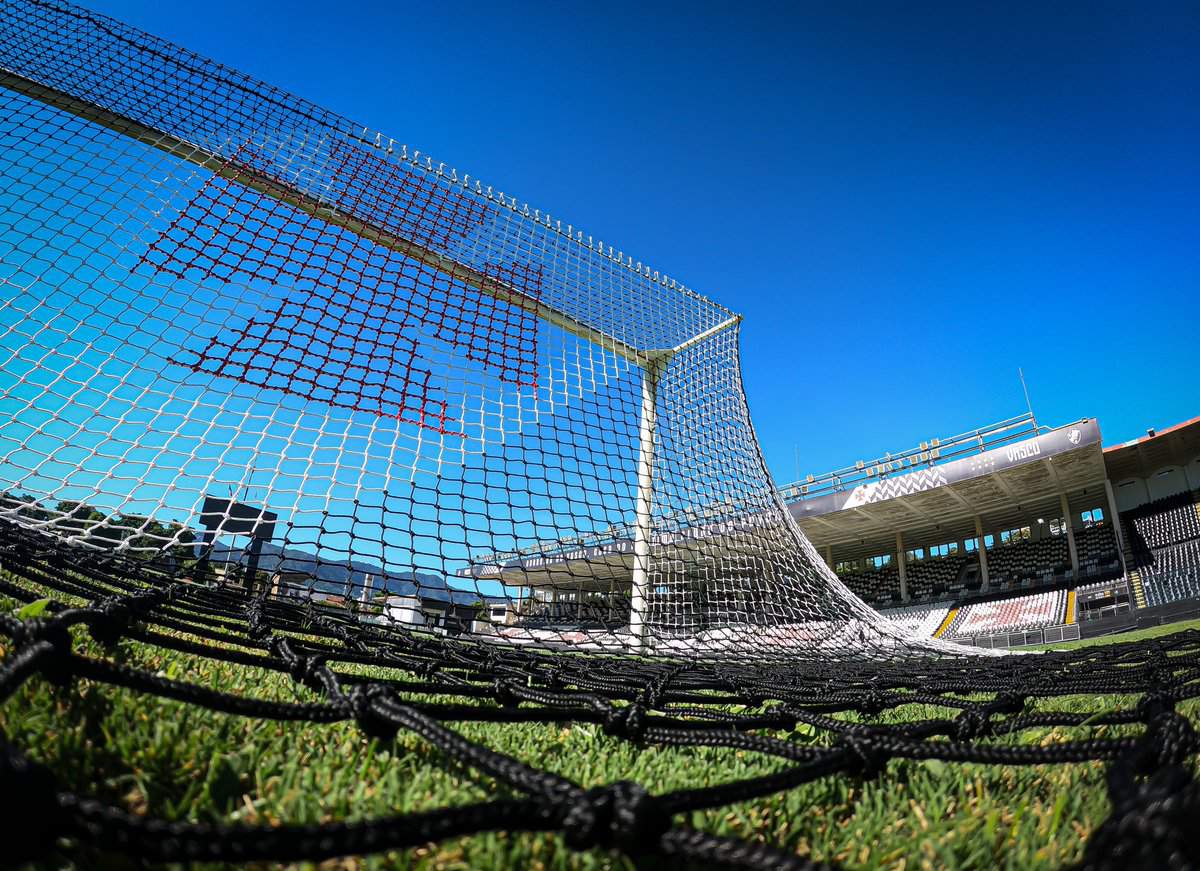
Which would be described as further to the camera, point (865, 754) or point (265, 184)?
point (265, 184)

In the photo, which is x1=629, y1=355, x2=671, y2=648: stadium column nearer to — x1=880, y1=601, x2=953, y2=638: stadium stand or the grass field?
the grass field

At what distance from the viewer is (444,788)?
77cm

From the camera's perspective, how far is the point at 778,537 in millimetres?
5062

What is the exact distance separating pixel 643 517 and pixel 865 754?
11.7 ft

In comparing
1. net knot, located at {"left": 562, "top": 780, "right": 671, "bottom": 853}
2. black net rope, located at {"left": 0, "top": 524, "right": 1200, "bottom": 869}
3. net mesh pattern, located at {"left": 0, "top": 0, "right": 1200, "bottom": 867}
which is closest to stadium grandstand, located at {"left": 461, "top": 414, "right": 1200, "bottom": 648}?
net mesh pattern, located at {"left": 0, "top": 0, "right": 1200, "bottom": 867}

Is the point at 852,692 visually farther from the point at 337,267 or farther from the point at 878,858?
the point at 337,267

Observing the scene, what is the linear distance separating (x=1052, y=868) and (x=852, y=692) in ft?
4.46

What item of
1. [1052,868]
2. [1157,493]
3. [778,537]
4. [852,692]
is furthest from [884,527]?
[1052,868]

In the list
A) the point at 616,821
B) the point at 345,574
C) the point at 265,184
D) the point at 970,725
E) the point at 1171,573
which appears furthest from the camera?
the point at 1171,573

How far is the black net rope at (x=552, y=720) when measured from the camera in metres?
0.43

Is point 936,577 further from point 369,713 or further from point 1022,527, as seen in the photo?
point 369,713

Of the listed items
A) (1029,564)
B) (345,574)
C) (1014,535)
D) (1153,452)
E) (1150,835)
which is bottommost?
(1150,835)

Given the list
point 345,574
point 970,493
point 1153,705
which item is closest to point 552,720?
point 1153,705

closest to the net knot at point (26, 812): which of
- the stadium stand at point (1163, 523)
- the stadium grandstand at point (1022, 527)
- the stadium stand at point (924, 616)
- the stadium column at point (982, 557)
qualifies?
the stadium grandstand at point (1022, 527)
